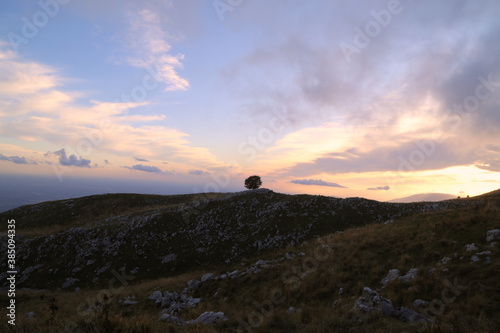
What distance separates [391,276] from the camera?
11398 millimetres

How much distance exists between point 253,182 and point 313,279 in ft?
Result: 179

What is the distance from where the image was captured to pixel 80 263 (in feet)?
97.9

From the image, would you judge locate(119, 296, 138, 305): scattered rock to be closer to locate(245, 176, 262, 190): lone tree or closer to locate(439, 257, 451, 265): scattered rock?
locate(439, 257, 451, 265): scattered rock

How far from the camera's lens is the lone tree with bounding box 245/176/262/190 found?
222ft

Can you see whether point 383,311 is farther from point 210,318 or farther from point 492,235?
point 492,235

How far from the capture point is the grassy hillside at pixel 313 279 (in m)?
7.55

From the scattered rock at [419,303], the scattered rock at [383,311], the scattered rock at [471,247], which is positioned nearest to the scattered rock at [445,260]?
the scattered rock at [471,247]

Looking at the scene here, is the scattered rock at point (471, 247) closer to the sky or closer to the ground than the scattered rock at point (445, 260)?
closer to the sky

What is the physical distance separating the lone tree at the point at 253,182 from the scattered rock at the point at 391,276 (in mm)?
55806

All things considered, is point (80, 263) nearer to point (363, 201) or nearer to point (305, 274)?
point (305, 274)

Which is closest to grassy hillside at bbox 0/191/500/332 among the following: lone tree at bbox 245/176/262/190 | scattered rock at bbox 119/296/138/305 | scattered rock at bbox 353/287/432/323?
scattered rock at bbox 353/287/432/323

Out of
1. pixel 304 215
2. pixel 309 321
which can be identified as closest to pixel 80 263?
pixel 304 215

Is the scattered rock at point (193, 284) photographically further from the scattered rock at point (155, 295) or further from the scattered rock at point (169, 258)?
the scattered rock at point (169, 258)

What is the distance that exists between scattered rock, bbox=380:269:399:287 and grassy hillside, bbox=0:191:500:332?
0.38 metres
